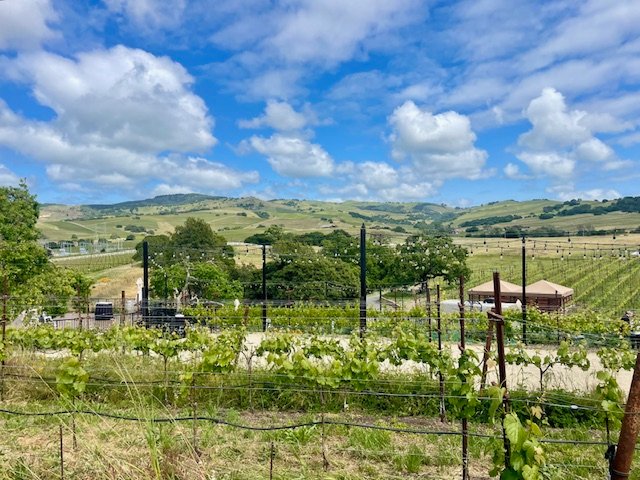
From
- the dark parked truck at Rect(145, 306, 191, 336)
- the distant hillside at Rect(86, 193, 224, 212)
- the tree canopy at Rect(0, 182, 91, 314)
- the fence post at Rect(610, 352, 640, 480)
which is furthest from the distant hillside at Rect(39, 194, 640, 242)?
the fence post at Rect(610, 352, 640, 480)

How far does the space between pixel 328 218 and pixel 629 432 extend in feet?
303

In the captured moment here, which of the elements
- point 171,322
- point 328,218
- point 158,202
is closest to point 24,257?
point 171,322

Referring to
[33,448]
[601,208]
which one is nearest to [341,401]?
[33,448]

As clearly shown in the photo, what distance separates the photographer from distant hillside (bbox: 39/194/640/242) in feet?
124

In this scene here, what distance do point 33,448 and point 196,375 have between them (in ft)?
7.44

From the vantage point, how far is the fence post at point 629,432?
2.21 m

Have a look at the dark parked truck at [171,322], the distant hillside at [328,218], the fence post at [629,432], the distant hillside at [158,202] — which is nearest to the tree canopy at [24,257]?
the dark parked truck at [171,322]

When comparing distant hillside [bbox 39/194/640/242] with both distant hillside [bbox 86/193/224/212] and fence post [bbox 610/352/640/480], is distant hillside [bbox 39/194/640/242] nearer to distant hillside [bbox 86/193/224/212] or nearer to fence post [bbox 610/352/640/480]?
distant hillside [bbox 86/193/224/212]

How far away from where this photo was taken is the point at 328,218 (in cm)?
9431

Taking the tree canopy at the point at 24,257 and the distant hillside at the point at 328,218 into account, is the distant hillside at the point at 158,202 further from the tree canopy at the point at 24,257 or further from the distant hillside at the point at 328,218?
the tree canopy at the point at 24,257

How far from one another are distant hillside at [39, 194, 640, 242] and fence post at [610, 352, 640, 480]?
13.1 meters

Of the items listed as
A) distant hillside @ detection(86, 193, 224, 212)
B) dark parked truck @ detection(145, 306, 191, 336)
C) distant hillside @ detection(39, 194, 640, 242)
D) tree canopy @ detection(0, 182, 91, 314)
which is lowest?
dark parked truck @ detection(145, 306, 191, 336)

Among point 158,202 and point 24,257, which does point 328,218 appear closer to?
point 24,257

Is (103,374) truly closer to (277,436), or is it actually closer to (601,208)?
(277,436)
